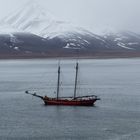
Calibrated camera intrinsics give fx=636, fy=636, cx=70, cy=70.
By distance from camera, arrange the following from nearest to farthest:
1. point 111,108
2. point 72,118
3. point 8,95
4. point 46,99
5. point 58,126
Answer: point 58,126
point 72,118
point 111,108
point 46,99
point 8,95

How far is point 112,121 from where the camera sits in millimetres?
53062

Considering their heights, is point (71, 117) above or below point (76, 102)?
below

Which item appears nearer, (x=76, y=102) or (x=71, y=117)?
(x=71, y=117)

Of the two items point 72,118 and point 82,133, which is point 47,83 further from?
point 82,133

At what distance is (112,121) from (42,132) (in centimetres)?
723

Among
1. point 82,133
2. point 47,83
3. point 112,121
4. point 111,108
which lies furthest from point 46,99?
point 47,83

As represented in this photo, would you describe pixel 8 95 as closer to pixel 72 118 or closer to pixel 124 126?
pixel 72 118

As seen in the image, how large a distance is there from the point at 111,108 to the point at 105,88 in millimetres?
22109

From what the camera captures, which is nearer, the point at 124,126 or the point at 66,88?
the point at 124,126

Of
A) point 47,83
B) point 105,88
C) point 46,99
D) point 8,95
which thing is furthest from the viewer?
point 47,83

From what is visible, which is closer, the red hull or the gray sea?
the gray sea

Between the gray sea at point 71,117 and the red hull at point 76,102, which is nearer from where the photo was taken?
the gray sea at point 71,117

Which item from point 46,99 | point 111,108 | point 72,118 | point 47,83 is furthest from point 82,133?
point 47,83

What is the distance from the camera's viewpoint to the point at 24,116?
56.4 meters
